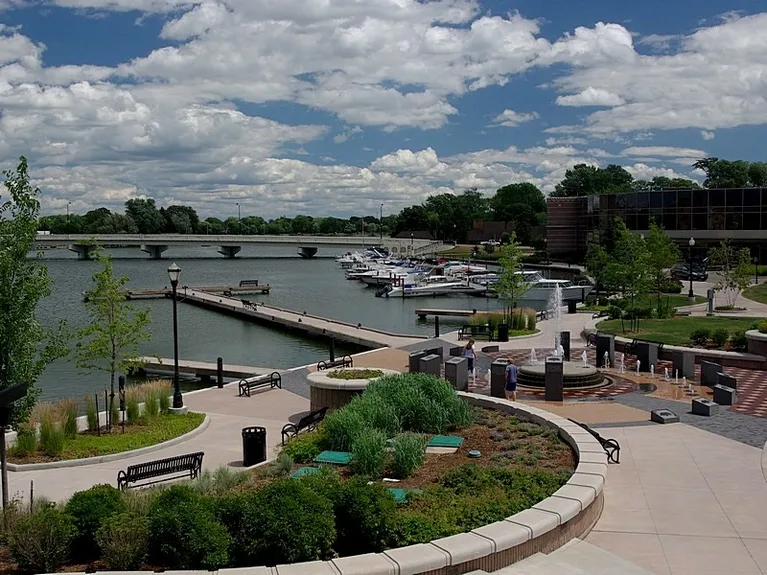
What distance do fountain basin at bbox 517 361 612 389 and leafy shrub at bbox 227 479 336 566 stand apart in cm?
1408

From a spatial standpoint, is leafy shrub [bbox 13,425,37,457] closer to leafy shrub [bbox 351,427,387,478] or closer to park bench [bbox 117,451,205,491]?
park bench [bbox 117,451,205,491]

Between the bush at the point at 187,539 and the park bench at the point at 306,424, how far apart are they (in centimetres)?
750

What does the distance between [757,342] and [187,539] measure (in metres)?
22.3

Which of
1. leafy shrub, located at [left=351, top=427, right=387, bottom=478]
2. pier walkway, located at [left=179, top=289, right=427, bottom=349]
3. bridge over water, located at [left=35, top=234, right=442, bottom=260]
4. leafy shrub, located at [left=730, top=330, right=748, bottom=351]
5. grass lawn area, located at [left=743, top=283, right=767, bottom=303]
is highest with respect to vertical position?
bridge over water, located at [left=35, top=234, right=442, bottom=260]

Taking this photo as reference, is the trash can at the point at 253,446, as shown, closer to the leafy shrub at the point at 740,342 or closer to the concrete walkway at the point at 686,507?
the concrete walkway at the point at 686,507

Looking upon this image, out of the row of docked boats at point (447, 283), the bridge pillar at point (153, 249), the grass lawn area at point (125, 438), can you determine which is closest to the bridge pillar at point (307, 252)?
the bridge pillar at point (153, 249)

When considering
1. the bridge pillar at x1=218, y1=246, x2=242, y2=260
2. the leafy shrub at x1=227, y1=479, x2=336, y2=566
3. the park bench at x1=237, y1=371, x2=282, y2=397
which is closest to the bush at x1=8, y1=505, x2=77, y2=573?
the leafy shrub at x1=227, y1=479, x2=336, y2=566

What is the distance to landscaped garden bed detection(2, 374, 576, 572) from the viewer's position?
8.00 m

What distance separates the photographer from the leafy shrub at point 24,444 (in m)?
15.3

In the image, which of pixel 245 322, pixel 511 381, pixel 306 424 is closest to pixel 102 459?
pixel 306 424

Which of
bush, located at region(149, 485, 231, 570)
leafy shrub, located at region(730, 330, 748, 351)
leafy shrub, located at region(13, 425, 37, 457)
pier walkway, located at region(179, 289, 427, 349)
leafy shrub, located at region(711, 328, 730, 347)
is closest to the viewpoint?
bush, located at region(149, 485, 231, 570)

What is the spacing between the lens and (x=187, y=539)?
7.92 meters

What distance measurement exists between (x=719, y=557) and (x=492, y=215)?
592ft

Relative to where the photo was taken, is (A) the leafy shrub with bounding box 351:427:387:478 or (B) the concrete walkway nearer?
(B) the concrete walkway
